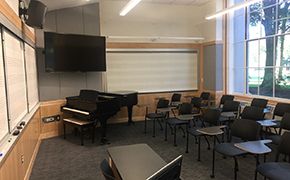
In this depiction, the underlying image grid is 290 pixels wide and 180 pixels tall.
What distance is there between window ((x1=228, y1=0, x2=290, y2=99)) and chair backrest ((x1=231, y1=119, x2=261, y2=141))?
246 centimetres

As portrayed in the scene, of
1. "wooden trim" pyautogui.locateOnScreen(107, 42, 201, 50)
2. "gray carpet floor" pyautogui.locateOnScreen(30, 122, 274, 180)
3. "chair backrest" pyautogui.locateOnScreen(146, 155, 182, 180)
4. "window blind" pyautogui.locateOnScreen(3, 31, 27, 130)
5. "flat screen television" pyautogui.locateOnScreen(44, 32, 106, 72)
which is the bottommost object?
"gray carpet floor" pyautogui.locateOnScreen(30, 122, 274, 180)

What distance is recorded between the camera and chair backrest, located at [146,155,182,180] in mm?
1023

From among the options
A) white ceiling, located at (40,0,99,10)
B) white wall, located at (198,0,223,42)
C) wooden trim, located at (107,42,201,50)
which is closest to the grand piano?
wooden trim, located at (107,42,201,50)

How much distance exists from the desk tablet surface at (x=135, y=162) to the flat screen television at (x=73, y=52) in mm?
3727

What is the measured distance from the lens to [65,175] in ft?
11.5

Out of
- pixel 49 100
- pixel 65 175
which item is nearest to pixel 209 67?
pixel 49 100

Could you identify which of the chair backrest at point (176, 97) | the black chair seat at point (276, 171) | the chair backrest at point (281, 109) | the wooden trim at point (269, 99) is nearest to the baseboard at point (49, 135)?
the chair backrest at point (176, 97)

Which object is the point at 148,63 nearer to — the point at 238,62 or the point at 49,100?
the point at 238,62

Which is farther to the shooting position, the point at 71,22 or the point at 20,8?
the point at 71,22

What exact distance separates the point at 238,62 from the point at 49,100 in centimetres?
523

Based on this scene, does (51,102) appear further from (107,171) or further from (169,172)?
(169,172)

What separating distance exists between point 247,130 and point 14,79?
3.29 m

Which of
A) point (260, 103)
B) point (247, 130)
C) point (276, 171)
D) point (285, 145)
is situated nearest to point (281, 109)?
point (260, 103)

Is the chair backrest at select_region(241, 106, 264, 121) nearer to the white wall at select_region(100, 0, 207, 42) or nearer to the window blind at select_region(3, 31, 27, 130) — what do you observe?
the white wall at select_region(100, 0, 207, 42)
